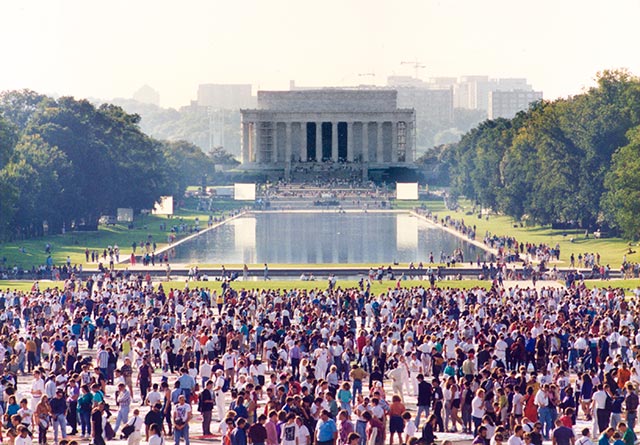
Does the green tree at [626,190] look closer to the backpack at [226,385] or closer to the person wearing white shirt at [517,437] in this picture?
the backpack at [226,385]

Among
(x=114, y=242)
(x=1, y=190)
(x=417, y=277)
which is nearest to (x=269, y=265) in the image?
(x=417, y=277)

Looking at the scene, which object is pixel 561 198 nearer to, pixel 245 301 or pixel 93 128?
pixel 93 128

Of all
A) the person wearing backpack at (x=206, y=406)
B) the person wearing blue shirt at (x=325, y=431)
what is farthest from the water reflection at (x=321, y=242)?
the person wearing blue shirt at (x=325, y=431)

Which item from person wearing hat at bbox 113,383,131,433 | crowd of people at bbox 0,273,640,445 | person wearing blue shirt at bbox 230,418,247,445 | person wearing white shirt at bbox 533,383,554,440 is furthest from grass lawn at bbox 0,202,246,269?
person wearing blue shirt at bbox 230,418,247,445

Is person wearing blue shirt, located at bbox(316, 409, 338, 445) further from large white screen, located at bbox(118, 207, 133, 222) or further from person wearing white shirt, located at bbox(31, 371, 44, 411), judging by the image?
large white screen, located at bbox(118, 207, 133, 222)

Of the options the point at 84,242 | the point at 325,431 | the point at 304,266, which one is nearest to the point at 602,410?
the point at 325,431

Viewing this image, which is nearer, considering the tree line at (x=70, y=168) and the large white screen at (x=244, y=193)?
the tree line at (x=70, y=168)
